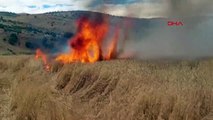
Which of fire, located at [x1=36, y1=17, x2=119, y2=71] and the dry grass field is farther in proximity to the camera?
fire, located at [x1=36, y1=17, x2=119, y2=71]

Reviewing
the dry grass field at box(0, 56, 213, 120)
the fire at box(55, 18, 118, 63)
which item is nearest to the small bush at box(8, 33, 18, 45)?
the fire at box(55, 18, 118, 63)

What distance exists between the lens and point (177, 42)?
4109cm

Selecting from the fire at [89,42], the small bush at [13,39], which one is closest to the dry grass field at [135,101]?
the fire at [89,42]

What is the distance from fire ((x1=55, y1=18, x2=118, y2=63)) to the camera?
113ft

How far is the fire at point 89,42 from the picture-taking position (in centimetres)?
3432

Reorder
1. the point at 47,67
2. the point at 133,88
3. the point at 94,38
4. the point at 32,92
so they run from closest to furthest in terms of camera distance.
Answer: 1. the point at 32,92
2. the point at 133,88
3. the point at 47,67
4. the point at 94,38

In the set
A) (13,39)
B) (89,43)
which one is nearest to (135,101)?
(89,43)

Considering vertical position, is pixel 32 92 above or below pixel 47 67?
above

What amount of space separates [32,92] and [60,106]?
1216 millimetres

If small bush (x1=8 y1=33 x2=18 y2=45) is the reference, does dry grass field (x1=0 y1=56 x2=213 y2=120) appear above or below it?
above

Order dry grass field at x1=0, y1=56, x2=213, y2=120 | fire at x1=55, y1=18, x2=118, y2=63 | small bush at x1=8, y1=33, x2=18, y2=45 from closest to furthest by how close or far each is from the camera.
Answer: dry grass field at x1=0, y1=56, x2=213, y2=120
fire at x1=55, y1=18, x2=118, y2=63
small bush at x1=8, y1=33, x2=18, y2=45

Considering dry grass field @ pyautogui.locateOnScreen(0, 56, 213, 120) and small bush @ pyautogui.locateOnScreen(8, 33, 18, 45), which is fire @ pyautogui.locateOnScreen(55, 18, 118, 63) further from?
small bush @ pyautogui.locateOnScreen(8, 33, 18, 45)

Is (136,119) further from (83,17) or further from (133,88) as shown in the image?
(83,17)

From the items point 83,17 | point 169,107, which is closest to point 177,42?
point 83,17
